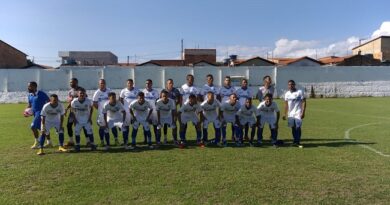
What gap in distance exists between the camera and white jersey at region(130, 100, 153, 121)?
31.2ft

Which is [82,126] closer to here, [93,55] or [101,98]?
[101,98]

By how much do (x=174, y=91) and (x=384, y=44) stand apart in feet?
180

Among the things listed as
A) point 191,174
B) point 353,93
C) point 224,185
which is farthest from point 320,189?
point 353,93

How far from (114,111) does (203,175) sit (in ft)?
11.9

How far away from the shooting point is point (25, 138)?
10820 mm

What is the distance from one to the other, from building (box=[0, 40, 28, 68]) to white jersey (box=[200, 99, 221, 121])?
3987cm

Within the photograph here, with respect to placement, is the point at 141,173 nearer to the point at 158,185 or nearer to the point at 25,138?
the point at 158,185

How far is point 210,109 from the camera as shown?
9.84 meters

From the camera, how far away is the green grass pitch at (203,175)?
5.52 meters

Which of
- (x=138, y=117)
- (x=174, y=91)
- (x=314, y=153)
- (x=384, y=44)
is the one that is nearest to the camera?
(x=314, y=153)

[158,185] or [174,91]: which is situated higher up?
[174,91]

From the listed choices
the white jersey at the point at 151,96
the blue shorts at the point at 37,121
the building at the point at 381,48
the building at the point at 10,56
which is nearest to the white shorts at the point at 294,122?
the white jersey at the point at 151,96

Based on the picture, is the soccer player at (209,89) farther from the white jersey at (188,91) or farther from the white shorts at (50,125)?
the white shorts at (50,125)

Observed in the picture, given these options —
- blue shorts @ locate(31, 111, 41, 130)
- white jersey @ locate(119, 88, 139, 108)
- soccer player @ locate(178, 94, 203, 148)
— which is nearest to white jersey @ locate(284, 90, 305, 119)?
soccer player @ locate(178, 94, 203, 148)
